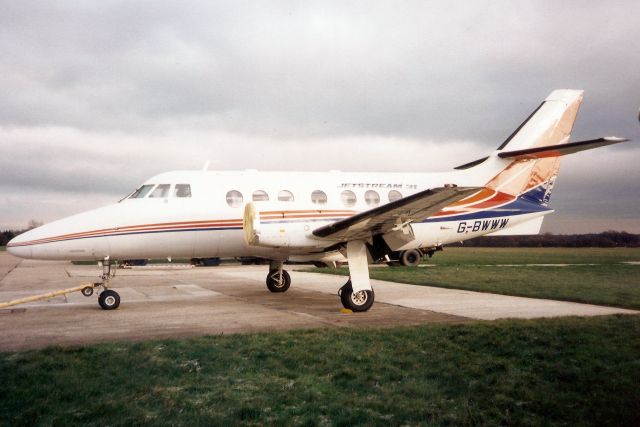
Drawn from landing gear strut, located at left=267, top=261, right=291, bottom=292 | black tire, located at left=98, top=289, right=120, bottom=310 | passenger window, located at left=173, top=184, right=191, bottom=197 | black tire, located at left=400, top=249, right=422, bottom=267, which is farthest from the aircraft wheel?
black tire, located at left=98, top=289, right=120, bottom=310

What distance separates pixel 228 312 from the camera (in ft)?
36.8

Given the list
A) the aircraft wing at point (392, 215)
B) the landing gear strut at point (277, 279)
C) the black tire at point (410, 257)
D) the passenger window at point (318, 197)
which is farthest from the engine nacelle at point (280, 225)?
the landing gear strut at point (277, 279)

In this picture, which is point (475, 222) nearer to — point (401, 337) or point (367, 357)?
point (401, 337)

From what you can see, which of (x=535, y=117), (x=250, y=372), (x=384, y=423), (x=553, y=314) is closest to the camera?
(x=384, y=423)

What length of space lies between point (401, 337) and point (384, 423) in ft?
12.0

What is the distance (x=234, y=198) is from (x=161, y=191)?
1.78 meters

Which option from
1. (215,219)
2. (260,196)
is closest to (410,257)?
(260,196)

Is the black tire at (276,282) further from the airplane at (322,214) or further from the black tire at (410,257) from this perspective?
the black tire at (410,257)

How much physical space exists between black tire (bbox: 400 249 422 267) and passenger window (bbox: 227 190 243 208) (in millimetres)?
4597

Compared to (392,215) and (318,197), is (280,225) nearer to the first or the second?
(318,197)

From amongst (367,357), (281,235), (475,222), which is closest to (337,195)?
(281,235)

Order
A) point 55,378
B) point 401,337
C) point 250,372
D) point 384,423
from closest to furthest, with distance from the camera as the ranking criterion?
point 384,423, point 55,378, point 250,372, point 401,337

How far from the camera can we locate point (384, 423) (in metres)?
4.44

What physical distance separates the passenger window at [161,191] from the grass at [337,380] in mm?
5468
